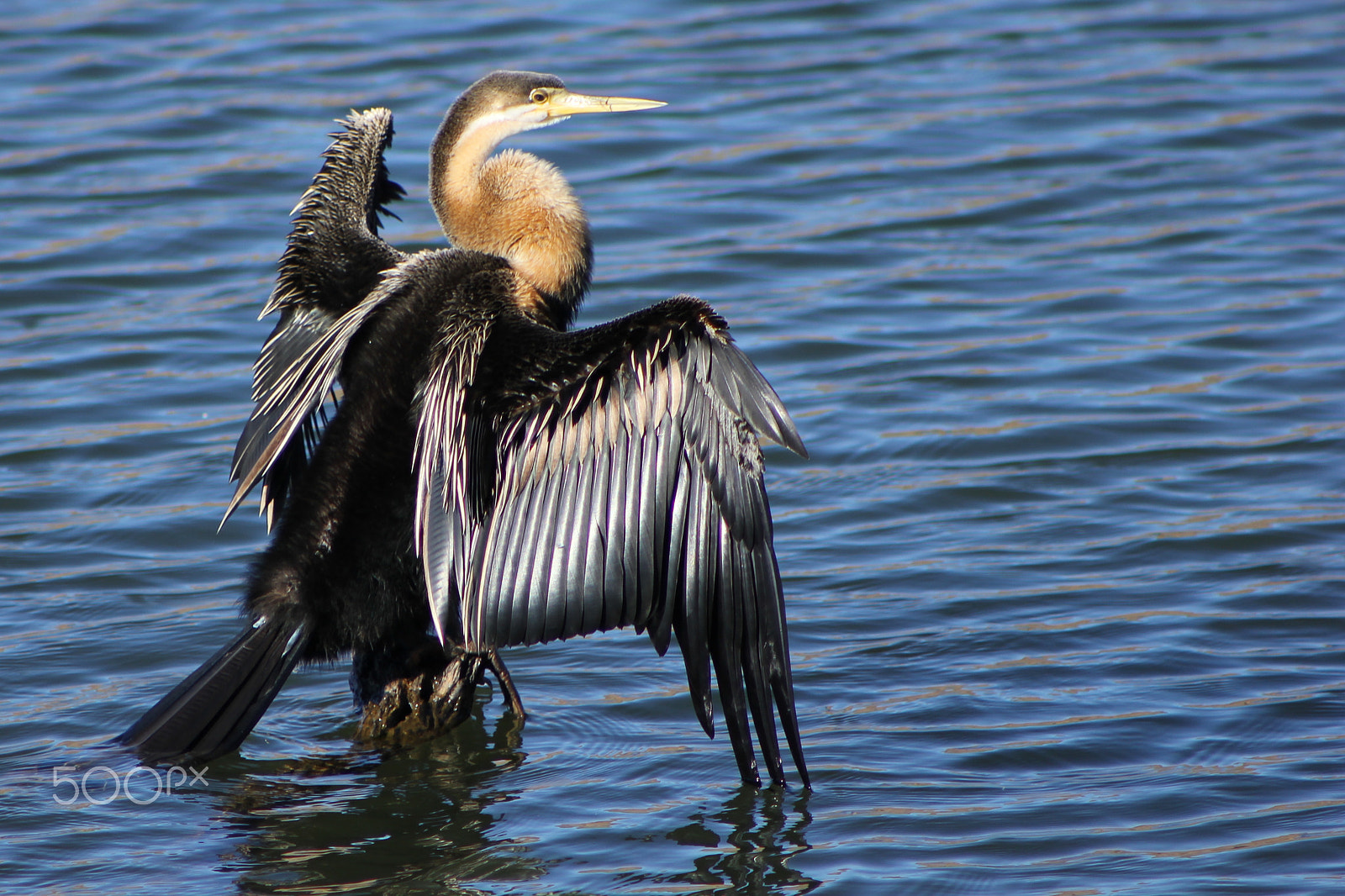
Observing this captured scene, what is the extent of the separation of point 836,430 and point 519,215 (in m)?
2.28

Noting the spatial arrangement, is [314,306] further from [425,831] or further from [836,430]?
[836,430]

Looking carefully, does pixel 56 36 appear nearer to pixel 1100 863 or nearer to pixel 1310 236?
pixel 1310 236

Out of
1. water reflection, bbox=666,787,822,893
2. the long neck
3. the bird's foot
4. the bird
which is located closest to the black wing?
the bird

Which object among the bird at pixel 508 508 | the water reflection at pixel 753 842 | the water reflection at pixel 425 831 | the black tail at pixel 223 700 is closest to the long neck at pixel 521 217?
the bird at pixel 508 508

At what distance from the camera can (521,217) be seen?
16.4 feet

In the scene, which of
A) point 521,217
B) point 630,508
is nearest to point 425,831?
point 630,508

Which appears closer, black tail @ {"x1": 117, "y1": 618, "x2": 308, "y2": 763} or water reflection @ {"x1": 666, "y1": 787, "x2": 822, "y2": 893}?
water reflection @ {"x1": 666, "y1": 787, "x2": 822, "y2": 893}

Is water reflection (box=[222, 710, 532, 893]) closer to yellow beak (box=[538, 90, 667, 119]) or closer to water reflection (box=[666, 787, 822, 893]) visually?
water reflection (box=[666, 787, 822, 893])

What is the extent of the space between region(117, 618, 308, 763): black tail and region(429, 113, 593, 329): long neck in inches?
46.3

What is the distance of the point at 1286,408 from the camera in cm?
698

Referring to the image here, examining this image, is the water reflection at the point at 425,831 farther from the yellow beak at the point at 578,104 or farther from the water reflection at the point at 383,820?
the yellow beak at the point at 578,104

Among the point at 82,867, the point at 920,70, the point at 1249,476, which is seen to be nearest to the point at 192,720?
the point at 82,867

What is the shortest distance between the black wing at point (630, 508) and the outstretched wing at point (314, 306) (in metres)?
0.50

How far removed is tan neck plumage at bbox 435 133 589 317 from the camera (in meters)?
4.98
